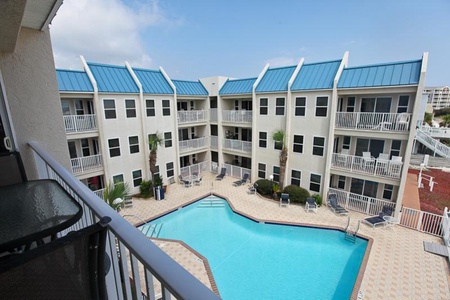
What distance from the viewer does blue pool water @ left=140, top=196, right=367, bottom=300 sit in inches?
345

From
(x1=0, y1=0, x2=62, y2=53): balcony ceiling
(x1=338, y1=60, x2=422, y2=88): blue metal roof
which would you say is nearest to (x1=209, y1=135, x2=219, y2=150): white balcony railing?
(x1=338, y1=60, x2=422, y2=88): blue metal roof

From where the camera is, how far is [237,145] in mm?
19500

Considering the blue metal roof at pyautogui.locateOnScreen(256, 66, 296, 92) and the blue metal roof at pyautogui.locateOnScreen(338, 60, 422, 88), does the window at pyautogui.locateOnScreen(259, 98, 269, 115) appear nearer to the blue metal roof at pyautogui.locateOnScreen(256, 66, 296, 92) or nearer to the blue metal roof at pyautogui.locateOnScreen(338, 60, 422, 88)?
the blue metal roof at pyautogui.locateOnScreen(256, 66, 296, 92)

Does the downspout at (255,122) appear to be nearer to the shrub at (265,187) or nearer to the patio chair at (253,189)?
the patio chair at (253,189)

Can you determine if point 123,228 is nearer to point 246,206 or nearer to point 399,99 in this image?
point 246,206

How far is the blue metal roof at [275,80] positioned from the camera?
52.9 feet

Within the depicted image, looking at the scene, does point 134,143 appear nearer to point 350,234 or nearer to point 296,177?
point 296,177

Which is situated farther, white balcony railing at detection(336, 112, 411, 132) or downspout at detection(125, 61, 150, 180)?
downspout at detection(125, 61, 150, 180)

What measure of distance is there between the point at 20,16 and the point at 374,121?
15550mm

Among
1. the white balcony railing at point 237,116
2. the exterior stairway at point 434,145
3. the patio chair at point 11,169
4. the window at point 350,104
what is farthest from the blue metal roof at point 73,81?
the exterior stairway at point 434,145

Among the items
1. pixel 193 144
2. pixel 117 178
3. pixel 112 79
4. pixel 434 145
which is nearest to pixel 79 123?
pixel 112 79

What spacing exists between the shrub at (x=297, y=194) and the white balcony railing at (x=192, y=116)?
10.2m

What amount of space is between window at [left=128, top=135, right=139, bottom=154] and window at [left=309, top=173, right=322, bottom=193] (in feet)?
42.9

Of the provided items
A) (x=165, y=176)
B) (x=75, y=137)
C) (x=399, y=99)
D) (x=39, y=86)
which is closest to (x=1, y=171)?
(x=39, y=86)
